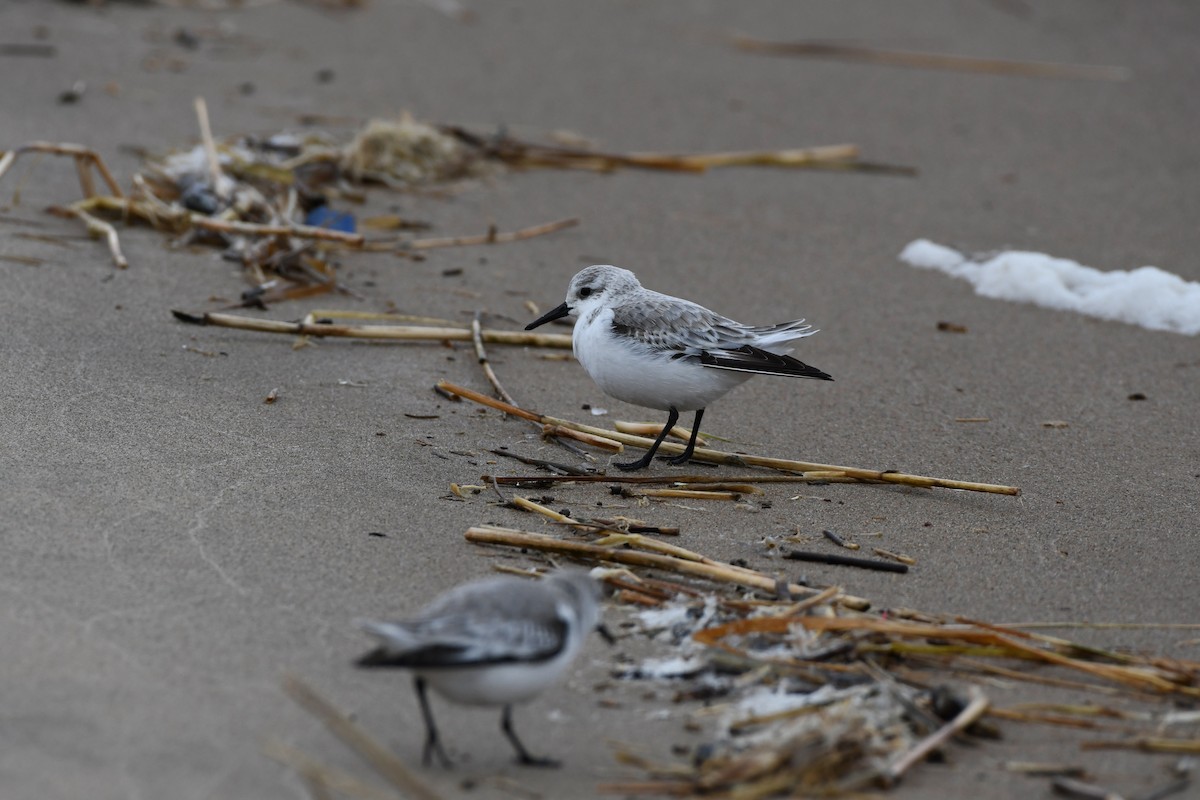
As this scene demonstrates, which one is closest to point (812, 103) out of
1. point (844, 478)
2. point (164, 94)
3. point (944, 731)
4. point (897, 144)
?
point (897, 144)

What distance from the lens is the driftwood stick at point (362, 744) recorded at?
3041 millimetres

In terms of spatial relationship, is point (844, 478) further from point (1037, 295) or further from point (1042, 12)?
point (1042, 12)

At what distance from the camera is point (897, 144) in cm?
943

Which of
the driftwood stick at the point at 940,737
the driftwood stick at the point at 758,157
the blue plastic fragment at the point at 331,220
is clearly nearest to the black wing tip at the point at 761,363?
the driftwood stick at the point at 940,737

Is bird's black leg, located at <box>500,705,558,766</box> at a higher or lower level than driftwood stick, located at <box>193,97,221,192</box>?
lower

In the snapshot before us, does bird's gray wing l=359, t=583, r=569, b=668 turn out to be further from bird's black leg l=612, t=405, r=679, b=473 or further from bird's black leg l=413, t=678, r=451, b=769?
bird's black leg l=612, t=405, r=679, b=473

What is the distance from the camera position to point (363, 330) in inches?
241

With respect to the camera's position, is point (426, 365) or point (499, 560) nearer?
point (499, 560)

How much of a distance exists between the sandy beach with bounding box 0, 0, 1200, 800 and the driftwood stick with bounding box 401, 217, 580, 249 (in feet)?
0.25

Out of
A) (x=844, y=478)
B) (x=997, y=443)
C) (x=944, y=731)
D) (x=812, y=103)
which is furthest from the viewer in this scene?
(x=812, y=103)

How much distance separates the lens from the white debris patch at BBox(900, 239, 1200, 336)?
22.8 feet

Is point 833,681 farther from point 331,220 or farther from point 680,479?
point 331,220

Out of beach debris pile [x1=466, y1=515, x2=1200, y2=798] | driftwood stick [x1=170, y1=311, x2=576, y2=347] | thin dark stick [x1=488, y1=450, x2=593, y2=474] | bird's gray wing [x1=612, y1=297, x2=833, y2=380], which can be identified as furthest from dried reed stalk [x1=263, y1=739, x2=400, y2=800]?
driftwood stick [x1=170, y1=311, x2=576, y2=347]

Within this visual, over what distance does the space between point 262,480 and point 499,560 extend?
1.02m
